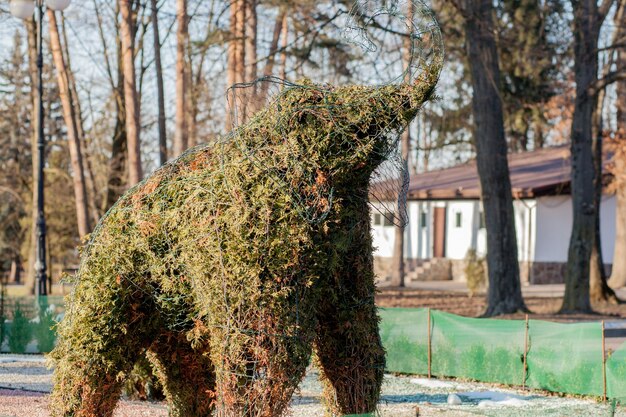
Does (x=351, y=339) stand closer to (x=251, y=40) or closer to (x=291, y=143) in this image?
(x=291, y=143)

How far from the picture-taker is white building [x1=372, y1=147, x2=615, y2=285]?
32188 mm

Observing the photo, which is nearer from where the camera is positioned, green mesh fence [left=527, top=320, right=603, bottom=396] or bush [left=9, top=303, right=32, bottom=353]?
green mesh fence [left=527, top=320, right=603, bottom=396]

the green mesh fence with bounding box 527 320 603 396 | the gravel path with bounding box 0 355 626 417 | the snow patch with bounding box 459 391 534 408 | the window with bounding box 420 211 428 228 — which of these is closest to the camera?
the gravel path with bounding box 0 355 626 417

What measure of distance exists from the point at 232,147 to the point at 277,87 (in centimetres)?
58

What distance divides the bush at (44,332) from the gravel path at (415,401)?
2398mm

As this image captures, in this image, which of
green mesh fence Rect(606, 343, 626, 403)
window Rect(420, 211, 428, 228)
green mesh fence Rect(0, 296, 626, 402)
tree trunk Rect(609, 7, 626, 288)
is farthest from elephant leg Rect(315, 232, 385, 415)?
window Rect(420, 211, 428, 228)

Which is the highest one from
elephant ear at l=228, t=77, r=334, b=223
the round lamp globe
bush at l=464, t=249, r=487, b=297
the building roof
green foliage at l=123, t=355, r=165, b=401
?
the round lamp globe

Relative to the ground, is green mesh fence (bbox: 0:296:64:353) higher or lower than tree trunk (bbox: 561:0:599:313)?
lower

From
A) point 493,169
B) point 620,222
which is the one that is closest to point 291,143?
point 493,169

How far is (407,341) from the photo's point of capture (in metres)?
14.1

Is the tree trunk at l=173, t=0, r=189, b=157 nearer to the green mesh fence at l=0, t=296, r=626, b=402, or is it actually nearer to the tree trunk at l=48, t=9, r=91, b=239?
the tree trunk at l=48, t=9, r=91, b=239

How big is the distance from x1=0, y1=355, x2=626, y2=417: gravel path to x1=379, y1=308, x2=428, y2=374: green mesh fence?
0.33m

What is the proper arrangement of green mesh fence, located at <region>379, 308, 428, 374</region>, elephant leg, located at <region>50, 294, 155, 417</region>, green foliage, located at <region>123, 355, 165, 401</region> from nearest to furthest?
elephant leg, located at <region>50, 294, 155, 417</region> < green foliage, located at <region>123, 355, 165, 401</region> < green mesh fence, located at <region>379, 308, 428, 374</region>

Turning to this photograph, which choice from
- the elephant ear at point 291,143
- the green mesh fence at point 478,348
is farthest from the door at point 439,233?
the elephant ear at point 291,143
